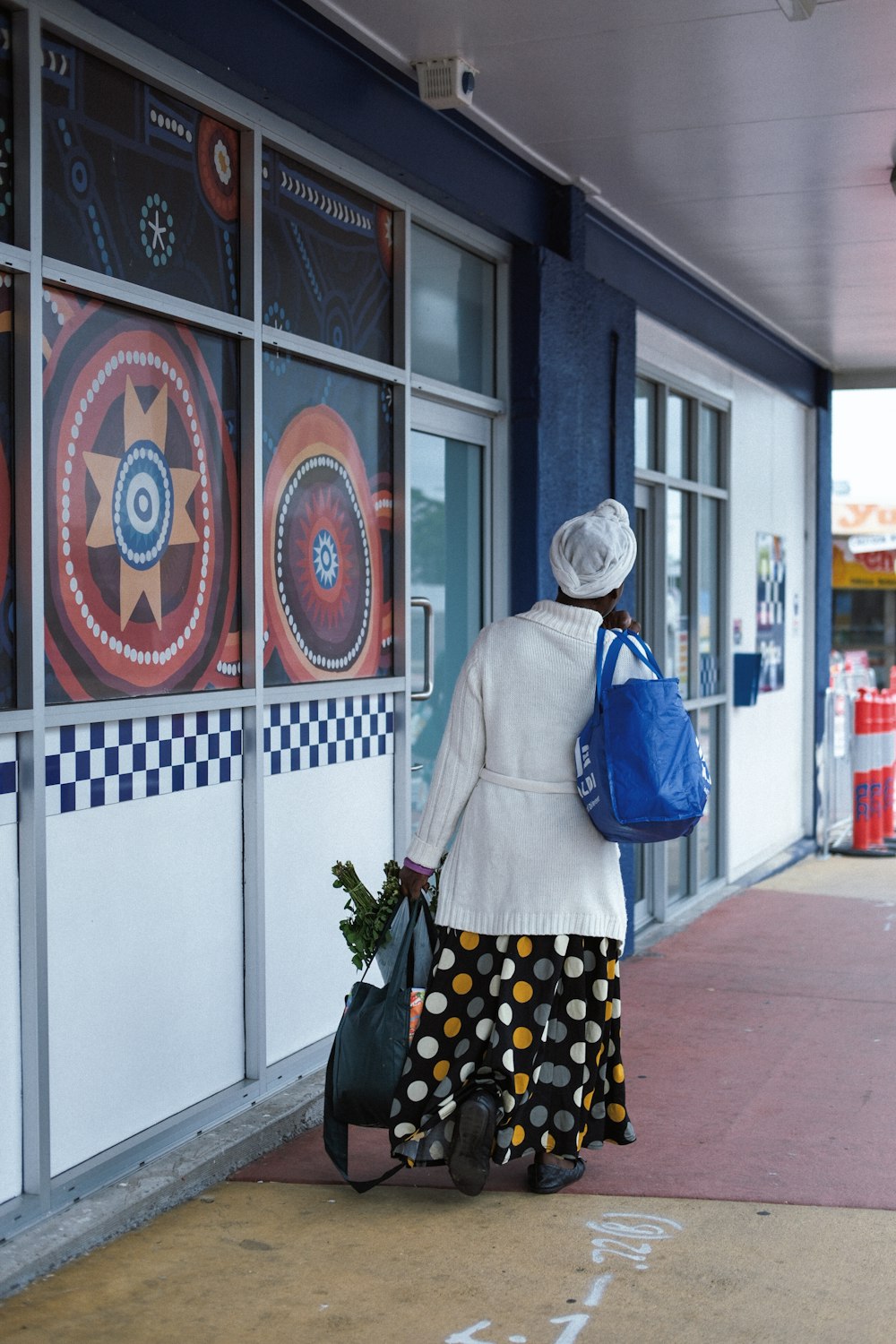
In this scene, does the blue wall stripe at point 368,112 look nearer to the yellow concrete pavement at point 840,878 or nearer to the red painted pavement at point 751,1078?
the red painted pavement at point 751,1078

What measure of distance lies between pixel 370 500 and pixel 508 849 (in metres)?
1.67

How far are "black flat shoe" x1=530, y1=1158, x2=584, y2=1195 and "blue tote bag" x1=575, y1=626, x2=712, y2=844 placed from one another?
90 cm

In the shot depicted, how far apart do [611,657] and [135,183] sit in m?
1.70

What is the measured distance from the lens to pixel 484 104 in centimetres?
508

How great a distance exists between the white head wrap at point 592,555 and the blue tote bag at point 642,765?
0.31 m

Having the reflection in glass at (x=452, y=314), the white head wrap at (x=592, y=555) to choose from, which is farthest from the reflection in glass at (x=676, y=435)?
the white head wrap at (x=592, y=555)

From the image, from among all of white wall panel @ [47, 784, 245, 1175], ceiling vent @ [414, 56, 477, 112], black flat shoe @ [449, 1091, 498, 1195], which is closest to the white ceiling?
ceiling vent @ [414, 56, 477, 112]

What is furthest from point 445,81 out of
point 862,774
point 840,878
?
point 862,774

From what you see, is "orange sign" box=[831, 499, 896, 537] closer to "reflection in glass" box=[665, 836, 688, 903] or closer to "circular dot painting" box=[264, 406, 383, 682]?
"reflection in glass" box=[665, 836, 688, 903]

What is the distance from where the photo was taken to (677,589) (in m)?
8.08

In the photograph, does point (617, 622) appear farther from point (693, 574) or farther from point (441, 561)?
point (693, 574)

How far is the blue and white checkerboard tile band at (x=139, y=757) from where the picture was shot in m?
3.54

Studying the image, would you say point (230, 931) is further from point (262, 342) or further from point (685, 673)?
point (685, 673)

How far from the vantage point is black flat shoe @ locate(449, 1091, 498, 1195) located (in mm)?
3596
